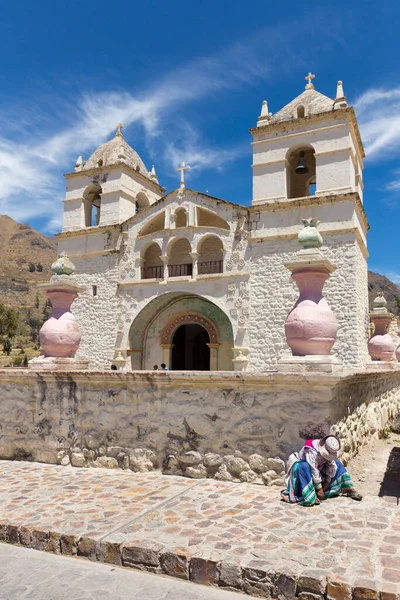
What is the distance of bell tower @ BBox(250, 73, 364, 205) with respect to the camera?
14.5 meters

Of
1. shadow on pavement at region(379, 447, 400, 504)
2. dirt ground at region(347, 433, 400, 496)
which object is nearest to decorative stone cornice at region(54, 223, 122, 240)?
dirt ground at region(347, 433, 400, 496)

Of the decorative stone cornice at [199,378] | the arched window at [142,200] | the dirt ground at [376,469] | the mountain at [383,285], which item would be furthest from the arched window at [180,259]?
the mountain at [383,285]

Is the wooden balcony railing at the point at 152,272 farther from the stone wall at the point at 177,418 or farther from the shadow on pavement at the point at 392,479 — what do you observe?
the shadow on pavement at the point at 392,479

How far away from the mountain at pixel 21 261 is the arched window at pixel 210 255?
112ft

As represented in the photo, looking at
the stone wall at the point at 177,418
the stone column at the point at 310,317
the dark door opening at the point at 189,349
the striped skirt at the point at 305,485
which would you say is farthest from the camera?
the dark door opening at the point at 189,349

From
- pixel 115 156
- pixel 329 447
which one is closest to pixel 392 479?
pixel 329 447

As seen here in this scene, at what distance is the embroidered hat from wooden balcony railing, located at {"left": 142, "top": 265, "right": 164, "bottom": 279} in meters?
13.2

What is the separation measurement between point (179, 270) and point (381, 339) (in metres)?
8.26

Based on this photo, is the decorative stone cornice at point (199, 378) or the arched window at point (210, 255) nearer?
the decorative stone cornice at point (199, 378)

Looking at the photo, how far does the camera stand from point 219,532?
369cm

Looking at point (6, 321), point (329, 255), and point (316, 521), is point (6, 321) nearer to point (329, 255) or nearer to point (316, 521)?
point (329, 255)

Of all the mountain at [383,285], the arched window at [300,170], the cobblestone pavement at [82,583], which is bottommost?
the cobblestone pavement at [82,583]

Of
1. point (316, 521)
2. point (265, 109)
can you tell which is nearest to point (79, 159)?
point (265, 109)

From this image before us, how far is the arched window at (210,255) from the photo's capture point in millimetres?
16406
